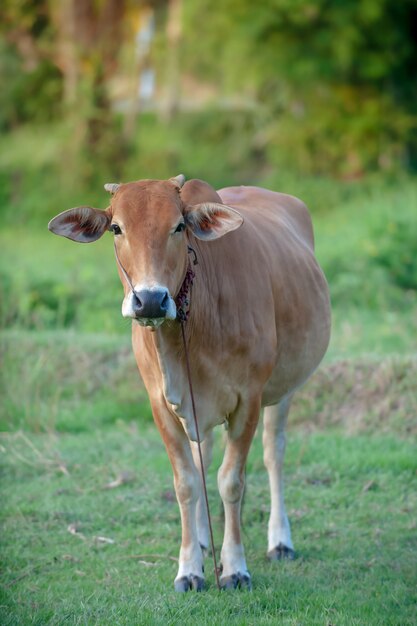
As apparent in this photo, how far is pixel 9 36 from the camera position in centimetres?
2384

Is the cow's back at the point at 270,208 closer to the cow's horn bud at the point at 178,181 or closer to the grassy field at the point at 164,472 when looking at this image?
the cow's horn bud at the point at 178,181

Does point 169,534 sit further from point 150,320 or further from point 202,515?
point 150,320

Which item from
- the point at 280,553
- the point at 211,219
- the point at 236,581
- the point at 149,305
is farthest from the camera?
the point at 280,553

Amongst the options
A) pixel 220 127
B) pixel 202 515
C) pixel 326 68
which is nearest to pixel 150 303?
pixel 202 515

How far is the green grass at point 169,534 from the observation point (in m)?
4.18

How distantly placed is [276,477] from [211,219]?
1638mm

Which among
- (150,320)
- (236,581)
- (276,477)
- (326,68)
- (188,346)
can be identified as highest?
(326,68)

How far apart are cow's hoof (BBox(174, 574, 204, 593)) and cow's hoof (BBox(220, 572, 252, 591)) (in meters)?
0.10

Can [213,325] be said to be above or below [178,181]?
below

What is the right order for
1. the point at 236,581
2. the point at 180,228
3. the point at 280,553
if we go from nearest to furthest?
the point at 180,228
the point at 236,581
the point at 280,553

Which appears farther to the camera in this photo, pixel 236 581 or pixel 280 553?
pixel 280 553

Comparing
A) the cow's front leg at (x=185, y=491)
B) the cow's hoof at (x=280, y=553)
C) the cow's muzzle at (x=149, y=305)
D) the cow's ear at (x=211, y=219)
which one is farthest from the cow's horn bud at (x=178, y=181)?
the cow's hoof at (x=280, y=553)

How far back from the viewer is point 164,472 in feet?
20.2

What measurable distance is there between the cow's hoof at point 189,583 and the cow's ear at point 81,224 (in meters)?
1.52
